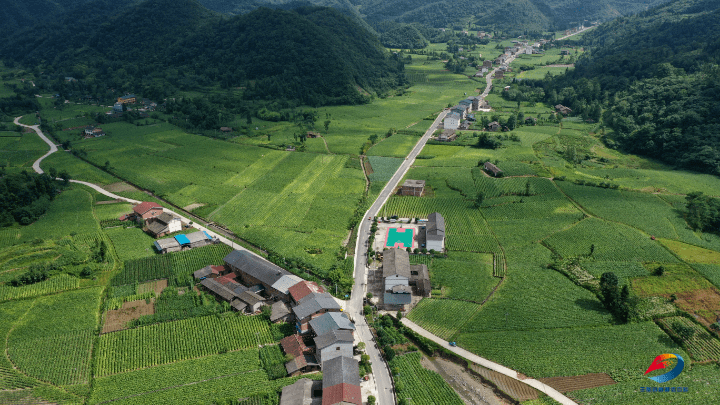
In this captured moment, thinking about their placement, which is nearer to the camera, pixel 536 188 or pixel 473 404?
pixel 473 404

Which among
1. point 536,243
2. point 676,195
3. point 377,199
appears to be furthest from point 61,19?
point 676,195

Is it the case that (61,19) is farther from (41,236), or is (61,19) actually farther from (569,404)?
(569,404)

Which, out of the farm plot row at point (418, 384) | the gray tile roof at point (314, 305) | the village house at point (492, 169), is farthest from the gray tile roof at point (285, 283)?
the village house at point (492, 169)

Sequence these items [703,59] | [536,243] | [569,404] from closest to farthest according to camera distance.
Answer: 1. [569,404]
2. [536,243]
3. [703,59]

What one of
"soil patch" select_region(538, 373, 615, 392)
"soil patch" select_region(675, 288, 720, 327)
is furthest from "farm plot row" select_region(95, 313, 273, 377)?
"soil patch" select_region(675, 288, 720, 327)

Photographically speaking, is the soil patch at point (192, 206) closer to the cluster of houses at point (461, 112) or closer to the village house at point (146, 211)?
the village house at point (146, 211)

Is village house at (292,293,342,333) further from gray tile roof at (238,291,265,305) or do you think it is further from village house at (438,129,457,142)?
village house at (438,129,457,142)

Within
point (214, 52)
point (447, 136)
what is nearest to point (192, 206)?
point (447, 136)
